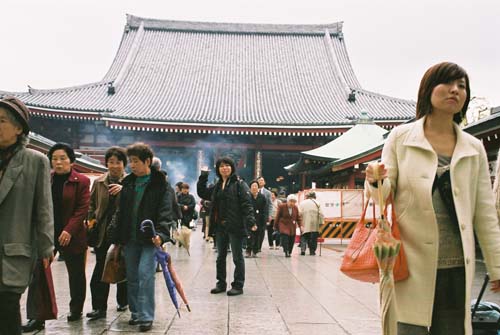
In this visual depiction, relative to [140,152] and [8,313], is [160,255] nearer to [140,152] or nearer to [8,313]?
[140,152]

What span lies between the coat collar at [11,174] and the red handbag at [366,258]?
1.88 meters

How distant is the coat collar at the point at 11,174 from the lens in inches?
Answer: 116

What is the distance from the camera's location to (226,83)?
28.4m

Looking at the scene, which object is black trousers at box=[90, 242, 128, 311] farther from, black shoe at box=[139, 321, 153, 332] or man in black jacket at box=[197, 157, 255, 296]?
man in black jacket at box=[197, 157, 255, 296]

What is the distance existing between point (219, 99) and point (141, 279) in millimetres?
22402

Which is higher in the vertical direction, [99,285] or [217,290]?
[99,285]

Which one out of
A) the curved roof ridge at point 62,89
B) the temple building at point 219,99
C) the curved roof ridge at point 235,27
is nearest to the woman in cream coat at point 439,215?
the temple building at point 219,99

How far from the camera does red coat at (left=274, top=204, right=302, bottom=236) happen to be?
11.8 m

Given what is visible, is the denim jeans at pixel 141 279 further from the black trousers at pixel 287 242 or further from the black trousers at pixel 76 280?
the black trousers at pixel 287 242

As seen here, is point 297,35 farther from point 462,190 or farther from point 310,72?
point 462,190

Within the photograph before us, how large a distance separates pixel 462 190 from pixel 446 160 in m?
0.18

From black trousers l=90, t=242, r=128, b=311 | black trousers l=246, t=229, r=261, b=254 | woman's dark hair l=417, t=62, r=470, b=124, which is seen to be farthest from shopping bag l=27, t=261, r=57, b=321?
black trousers l=246, t=229, r=261, b=254

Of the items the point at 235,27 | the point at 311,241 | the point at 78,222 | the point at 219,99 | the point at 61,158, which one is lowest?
the point at 311,241

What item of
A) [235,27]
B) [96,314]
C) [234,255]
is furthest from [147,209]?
[235,27]
